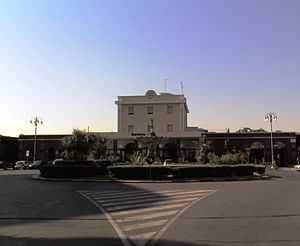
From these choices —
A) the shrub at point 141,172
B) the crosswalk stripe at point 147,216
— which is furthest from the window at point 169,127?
the crosswalk stripe at point 147,216

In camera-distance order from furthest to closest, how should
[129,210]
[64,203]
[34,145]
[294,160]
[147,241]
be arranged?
[34,145]
[294,160]
[64,203]
[129,210]
[147,241]

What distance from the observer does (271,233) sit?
38.9ft

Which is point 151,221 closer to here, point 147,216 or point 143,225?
point 143,225

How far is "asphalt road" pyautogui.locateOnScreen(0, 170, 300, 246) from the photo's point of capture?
36.4ft

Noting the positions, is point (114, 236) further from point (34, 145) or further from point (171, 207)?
point (34, 145)

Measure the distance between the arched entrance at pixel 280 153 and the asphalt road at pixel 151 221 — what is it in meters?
67.7

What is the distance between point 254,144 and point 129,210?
7369 centimetres

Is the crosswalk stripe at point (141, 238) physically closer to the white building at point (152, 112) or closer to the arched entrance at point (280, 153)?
the arched entrance at point (280, 153)

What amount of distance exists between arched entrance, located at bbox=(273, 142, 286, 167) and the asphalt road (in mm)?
67666

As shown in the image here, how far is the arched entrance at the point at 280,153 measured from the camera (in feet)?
287

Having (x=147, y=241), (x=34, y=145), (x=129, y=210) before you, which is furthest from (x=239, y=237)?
(x=34, y=145)

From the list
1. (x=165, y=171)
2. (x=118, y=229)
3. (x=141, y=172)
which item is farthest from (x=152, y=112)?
(x=118, y=229)

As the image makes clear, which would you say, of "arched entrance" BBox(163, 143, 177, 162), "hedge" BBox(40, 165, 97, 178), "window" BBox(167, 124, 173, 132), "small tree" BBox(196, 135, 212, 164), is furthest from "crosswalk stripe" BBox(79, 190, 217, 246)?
"window" BBox(167, 124, 173, 132)

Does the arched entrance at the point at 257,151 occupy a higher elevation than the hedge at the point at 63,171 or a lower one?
higher
